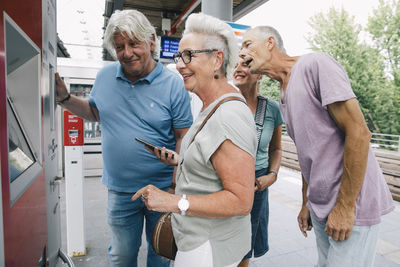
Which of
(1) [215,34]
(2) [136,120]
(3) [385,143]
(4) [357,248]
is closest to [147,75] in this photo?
(2) [136,120]

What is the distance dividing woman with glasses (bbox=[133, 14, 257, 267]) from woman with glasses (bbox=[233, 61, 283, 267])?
78cm

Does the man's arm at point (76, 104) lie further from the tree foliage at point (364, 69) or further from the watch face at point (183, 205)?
the tree foliage at point (364, 69)

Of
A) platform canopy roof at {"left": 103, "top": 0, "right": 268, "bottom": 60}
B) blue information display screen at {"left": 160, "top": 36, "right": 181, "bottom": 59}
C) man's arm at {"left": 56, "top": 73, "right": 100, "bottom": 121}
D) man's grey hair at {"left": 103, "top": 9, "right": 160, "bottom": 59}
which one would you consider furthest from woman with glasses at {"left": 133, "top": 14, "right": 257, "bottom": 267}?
blue information display screen at {"left": 160, "top": 36, "right": 181, "bottom": 59}

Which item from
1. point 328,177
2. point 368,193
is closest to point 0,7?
point 328,177

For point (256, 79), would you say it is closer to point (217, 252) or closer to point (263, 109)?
point (263, 109)

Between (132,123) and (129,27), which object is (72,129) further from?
(129,27)

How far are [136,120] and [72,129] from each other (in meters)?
1.47

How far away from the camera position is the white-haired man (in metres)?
1.74

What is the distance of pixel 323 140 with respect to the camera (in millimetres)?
1264

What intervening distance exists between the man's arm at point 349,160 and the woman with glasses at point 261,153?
73 cm

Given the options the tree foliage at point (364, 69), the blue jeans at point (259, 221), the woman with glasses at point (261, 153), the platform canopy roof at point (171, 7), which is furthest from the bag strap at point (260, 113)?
the tree foliage at point (364, 69)

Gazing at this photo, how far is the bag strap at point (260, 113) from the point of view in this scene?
1988 mm

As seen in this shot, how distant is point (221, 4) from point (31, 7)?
9.14 feet

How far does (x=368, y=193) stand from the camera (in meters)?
1.23
